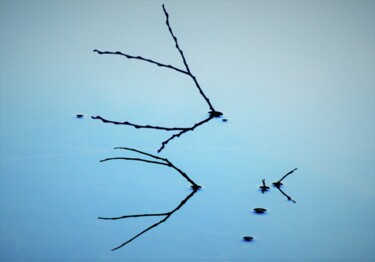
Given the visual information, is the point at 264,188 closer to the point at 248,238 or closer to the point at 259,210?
the point at 259,210

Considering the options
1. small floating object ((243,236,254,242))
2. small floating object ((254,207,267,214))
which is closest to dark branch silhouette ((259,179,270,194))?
small floating object ((254,207,267,214))

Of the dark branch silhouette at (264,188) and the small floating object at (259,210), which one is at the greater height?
the dark branch silhouette at (264,188)

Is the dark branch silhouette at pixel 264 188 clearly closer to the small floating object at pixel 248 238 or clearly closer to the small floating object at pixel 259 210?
the small floating object at pixel 259 210

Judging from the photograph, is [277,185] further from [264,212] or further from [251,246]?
[251,246]

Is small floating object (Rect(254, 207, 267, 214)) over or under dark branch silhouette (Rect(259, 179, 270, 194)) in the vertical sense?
under

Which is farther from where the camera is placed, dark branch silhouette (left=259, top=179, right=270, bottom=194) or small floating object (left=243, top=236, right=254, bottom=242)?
dark branch silhouette (left=259, top=179, right=270, bottom=194)

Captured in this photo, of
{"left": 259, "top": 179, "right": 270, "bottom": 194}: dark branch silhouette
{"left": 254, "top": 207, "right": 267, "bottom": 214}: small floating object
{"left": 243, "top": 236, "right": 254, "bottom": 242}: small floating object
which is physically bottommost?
{"left": 243, "top": 236, "right": 254, "bottom": 242}: small floating object

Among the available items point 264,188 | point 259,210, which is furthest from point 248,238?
point 264,188

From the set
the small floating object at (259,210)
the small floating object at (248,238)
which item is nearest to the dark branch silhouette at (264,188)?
the small floating object at (259,210)

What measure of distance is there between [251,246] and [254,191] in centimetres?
22

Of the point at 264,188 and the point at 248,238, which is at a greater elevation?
the point at 264,188

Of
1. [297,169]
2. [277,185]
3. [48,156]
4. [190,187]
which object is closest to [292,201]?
[277,185]

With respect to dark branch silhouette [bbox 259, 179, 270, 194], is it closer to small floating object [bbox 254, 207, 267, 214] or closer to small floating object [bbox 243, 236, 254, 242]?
small floating object [bbox 254, 207, 267, 214]

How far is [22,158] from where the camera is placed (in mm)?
1387
